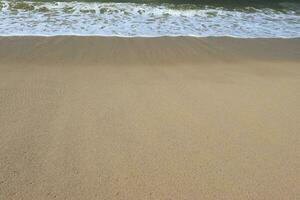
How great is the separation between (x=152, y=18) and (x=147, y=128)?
7068mm

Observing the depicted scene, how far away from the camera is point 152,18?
10375 mm

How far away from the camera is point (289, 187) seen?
9.26ft

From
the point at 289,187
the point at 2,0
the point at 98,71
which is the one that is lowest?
the point at 2,0

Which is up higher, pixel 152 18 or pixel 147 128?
pixel 147 128

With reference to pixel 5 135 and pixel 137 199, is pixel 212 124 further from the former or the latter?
pixel 5 135

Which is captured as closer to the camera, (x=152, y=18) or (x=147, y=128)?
(x=147, y=128)

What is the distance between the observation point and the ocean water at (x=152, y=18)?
28.2 feet

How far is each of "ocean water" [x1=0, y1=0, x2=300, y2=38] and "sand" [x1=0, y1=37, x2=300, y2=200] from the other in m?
2.32

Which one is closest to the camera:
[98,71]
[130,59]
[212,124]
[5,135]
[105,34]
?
[5,135]

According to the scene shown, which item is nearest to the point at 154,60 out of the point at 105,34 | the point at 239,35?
the point at 105,34

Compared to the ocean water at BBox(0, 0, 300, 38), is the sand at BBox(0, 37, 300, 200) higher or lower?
higher

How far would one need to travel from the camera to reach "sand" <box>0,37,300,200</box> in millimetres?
2809

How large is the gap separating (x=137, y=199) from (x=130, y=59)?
3833mm

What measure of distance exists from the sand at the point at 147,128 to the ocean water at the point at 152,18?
2.32 meters
